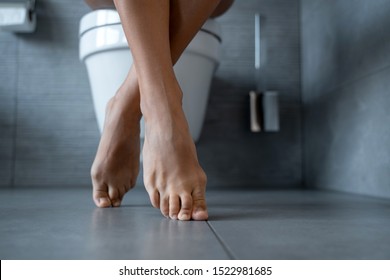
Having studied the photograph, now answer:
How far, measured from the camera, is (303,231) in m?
0.54

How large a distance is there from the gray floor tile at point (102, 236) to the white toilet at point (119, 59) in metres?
0.51

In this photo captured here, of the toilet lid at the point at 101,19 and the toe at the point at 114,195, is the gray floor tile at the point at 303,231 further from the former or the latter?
the toilet lid at the point at 101,19

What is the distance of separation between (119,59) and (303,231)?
76 cm

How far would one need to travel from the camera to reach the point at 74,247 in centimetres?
45

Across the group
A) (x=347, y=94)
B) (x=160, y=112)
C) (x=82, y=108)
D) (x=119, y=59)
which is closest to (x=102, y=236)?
(x=160, y=112)

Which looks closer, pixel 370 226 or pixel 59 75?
pixel 370 226

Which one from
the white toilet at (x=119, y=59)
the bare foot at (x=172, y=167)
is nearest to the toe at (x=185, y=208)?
the bare foot at (x=172, y=167)

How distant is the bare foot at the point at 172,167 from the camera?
641mm

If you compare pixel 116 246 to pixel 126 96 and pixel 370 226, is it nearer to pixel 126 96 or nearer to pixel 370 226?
pixel 370 226

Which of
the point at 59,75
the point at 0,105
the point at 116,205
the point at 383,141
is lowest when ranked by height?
the point at 116,205
